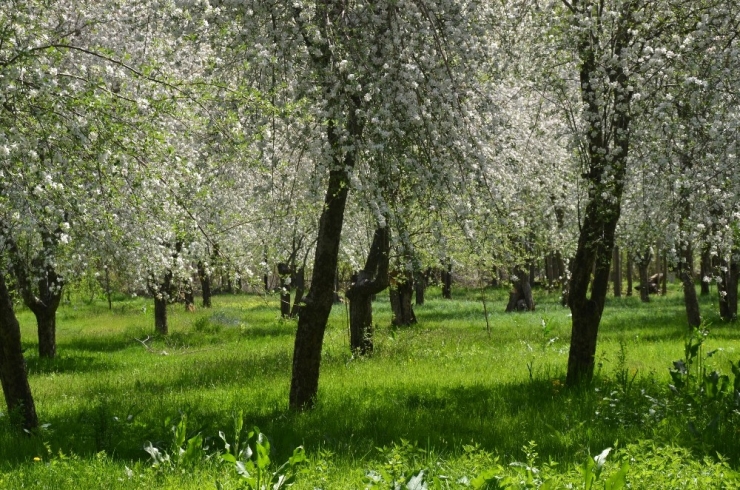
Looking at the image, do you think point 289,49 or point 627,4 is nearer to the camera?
point 289,49

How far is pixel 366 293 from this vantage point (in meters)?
15.8

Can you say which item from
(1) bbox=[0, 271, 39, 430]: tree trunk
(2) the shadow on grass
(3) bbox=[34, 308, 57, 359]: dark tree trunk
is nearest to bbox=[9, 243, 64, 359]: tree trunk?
(3) bbox=[34, 308, 57, 359]: dark tree trunk

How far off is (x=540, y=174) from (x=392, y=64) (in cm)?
1557

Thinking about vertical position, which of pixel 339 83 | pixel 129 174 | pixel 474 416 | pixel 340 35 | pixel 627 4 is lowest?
pixel 474 416

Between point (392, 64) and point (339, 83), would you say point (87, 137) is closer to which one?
point (339, 83)

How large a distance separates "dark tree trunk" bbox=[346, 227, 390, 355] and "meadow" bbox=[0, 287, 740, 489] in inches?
17.2

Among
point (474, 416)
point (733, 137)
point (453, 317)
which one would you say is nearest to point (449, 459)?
point (474, 416)

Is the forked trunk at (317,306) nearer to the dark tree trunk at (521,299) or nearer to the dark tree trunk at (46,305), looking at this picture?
the dark tree trunk at (46,305)

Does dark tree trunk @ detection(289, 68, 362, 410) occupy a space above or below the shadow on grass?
above

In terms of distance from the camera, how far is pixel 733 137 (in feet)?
24.9

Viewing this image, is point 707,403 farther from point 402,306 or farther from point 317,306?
point 402,306

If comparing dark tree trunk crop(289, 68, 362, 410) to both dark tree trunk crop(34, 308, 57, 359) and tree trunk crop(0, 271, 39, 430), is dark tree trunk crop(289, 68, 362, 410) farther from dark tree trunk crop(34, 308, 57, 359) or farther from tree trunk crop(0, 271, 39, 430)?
dark tree trunk crop(34, 308, 57, 359)

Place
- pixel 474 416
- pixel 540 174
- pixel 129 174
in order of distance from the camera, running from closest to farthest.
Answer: pixel 129 174, pixel 474 416, pixel 540 174

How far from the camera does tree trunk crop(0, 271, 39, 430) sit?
28.1 feet
